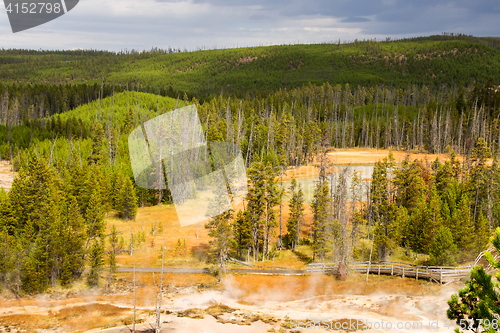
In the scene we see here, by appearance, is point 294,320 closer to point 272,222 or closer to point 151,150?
point 272,222

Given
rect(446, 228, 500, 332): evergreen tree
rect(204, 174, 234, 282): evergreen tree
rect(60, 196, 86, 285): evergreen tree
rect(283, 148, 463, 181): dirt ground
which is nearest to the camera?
rect(446, 228, 500, 332): evergreen tree

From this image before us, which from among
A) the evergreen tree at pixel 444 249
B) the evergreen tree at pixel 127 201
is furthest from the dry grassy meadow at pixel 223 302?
the evergreen tree at pixel 127 201

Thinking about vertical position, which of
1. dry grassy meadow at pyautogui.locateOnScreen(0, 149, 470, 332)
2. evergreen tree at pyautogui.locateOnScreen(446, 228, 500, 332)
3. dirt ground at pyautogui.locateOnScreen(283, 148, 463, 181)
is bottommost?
dry grassy meadow at pyautogui.locateOnScreen(0, 149, 470, 332)

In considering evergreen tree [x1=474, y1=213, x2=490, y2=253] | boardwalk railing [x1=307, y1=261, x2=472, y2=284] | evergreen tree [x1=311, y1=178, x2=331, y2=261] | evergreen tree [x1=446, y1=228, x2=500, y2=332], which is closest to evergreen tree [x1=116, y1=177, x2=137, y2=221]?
evergreen tree [x1=311, y1=178, x2=331, y2=261]

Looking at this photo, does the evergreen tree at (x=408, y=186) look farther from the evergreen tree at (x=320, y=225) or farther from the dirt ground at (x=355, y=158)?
the dirt ground at (x=355, y=158)

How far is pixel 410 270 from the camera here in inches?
1471

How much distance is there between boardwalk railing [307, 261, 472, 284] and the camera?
35.1 meters

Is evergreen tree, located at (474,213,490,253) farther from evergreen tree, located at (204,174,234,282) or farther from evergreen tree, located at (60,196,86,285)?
evergreen tree, located at (60,196,86,285)

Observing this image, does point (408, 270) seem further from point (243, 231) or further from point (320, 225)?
point (243, 231)

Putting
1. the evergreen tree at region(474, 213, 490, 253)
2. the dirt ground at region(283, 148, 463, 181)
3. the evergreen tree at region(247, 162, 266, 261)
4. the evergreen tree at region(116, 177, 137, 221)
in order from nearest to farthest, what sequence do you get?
the evergreen tree at region(474, 213, 490, 253) → the evergreen tree at region(247, 162, 266, 261) → the evergreen tree at region(116, 177, 137, 221) → the dirt ground at region(283, 148, 463, 181)

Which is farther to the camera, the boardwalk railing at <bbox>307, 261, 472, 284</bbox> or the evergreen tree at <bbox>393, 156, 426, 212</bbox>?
the evergreen tree at <bbox>393, 156, 426, 212</bbox>

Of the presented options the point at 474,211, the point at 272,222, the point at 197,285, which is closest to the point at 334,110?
the point at 474,211

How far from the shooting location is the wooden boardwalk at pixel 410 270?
1380 inches

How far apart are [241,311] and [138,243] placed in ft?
70.2
